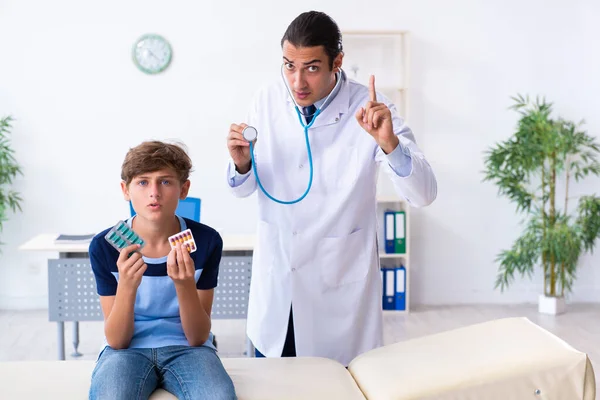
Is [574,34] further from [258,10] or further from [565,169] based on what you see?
[258,10]

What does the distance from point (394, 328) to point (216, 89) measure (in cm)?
178

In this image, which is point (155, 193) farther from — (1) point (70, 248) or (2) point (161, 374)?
(1) point (70, 248)

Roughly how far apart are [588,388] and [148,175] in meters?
1.15

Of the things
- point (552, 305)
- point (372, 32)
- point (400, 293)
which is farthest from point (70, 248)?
point (552, 305)

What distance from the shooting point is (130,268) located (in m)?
1.66

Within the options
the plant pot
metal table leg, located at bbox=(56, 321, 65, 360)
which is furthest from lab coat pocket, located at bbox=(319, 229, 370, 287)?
the plant pot

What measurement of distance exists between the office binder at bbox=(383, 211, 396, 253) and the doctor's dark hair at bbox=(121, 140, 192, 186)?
8.96ft

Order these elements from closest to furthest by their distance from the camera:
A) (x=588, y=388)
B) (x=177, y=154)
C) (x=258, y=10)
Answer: (x=588, y=388)
(x=177, y=154)
(x=258, y=10)

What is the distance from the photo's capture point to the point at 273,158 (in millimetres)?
1940

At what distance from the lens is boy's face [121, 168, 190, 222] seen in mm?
1822

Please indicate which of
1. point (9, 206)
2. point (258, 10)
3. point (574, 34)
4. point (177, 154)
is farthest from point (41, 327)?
point (574, 34)

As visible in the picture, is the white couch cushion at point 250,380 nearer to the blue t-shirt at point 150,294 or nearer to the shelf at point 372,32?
the blue t-shirt at point 150,294

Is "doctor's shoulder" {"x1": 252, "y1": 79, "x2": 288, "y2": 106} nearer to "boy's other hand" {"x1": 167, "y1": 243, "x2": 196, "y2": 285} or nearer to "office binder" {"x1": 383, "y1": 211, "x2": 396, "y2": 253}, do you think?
"boy's other hand" {"x1": 167, "y1": 243, "x2": 196, "y2": 285}

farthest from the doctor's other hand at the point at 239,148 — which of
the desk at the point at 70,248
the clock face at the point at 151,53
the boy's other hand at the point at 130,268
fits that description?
the clock face at the point at 151,53
